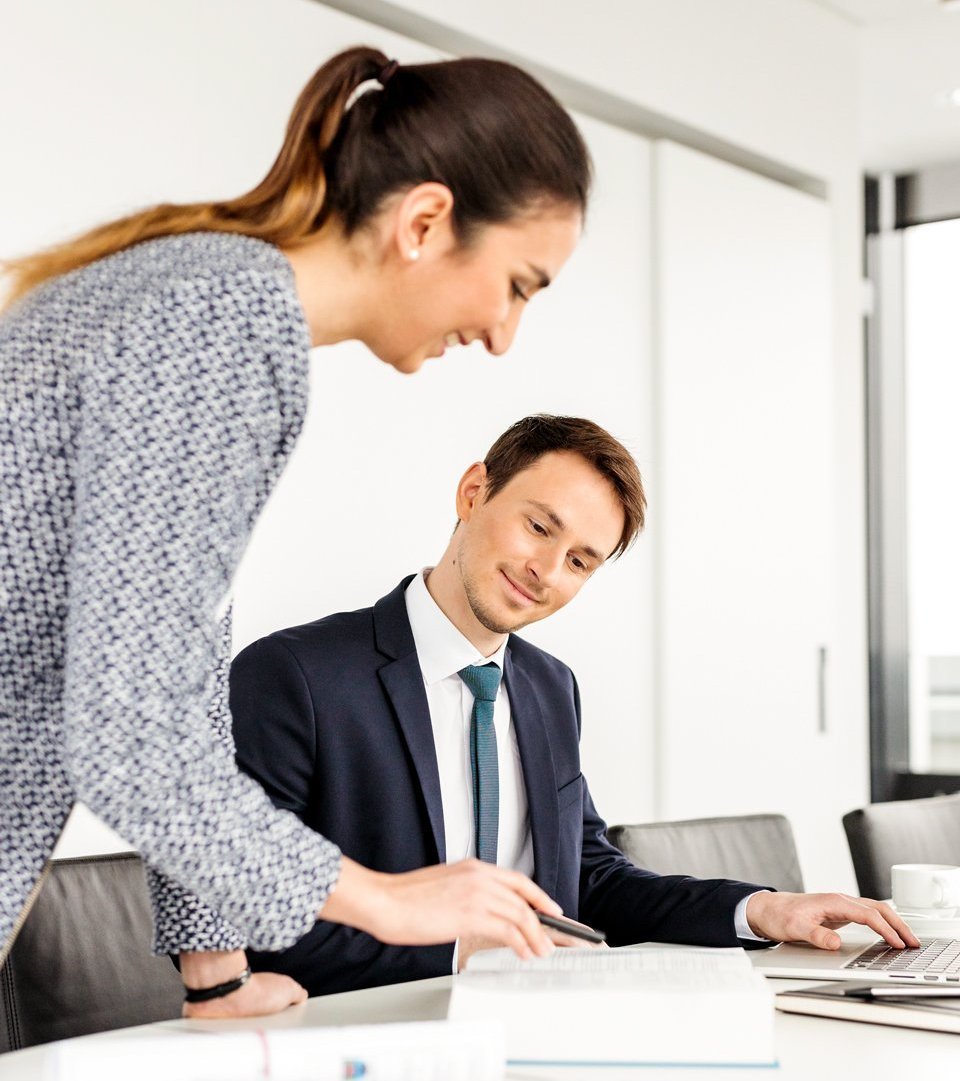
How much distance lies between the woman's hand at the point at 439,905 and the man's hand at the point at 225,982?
10.1 inches

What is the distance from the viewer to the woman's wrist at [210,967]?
4.09 feet

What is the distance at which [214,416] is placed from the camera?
3.14 ft

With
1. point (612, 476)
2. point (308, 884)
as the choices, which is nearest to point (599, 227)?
point (612, 476)

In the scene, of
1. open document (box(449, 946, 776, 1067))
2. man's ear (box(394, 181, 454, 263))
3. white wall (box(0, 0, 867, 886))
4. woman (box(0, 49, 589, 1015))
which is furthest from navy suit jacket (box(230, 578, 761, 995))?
man's ear (box(394, 181, 454, 263))

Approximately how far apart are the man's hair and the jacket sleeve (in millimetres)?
475

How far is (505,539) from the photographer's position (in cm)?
212

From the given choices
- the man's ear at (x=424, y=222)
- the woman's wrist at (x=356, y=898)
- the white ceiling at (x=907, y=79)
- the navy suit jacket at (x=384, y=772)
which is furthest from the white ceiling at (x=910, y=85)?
the woman's wrist at (x=356, y=898)

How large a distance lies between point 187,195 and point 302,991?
1702 mm

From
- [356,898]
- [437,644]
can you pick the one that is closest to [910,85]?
[437,644]

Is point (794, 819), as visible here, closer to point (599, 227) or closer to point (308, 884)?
point (599, 227)

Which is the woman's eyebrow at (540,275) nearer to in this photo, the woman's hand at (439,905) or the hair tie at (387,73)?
the hair tie at (387,73)

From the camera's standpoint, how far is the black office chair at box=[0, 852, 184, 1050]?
1578mm

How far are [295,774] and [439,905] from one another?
842 mm

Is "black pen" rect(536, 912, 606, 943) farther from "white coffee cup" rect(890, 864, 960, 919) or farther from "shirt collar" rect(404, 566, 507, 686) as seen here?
"shirt collar" rect(404, 566, 507, 686)
